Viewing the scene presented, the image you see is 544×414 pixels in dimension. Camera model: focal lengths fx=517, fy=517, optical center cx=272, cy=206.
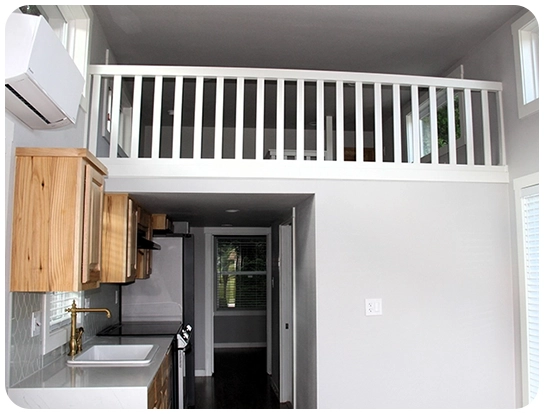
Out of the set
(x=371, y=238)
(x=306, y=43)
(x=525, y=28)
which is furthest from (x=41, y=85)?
(x=525, y=28)

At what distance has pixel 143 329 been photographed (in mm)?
4785

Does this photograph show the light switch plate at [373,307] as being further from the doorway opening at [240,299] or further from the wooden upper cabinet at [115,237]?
the doorway opening at [240,299]

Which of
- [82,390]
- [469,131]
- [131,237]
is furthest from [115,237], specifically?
[469,131]

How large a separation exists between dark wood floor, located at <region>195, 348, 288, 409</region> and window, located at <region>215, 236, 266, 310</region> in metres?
1.19

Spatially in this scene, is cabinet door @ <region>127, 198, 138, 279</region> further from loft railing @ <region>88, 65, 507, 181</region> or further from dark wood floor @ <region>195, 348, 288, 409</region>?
dark wood floor @ <region>195, 348, 288, 409</region>

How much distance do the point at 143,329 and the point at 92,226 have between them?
2.20 meters

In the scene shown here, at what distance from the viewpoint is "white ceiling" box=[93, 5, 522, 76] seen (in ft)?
13.8

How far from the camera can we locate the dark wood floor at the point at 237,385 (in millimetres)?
5648

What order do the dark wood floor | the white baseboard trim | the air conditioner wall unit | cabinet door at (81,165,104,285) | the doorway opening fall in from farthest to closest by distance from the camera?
1. the white baseboard trim
2. the doorway opening
3. the dark wood floor
4. cabinet door at (81,165,104,285)
5. the air conditioner wall unit

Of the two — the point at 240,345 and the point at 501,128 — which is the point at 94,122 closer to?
the point at 501,128

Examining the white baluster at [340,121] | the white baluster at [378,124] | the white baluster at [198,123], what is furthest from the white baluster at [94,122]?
the white baluster at [378,124]

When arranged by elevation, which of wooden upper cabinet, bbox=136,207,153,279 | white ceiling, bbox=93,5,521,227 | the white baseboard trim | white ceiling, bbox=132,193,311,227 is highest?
white ceiling, bbox=93,5,521,227

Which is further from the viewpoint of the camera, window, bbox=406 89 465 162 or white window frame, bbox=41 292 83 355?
window, bbox=406 89 465 162

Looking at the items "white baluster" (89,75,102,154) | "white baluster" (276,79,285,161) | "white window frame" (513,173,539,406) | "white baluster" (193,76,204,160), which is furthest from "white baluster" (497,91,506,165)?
"white baluster" (89,75,102,154)
